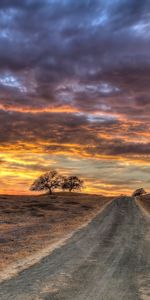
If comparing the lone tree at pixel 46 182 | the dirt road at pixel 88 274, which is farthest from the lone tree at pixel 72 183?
the dirt road at pixel 88 274

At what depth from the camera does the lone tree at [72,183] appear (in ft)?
428

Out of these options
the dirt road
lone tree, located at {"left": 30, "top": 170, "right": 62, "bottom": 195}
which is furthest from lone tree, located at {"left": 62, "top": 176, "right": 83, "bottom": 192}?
the dirt road

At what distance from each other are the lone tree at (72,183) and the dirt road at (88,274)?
11203cm

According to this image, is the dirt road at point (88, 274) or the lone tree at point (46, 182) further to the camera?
the lone tree at point (46, 182)

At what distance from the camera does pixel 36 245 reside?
18.0 metres

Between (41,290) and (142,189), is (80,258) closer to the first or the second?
(41,290)

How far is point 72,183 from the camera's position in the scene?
133375 millimetres

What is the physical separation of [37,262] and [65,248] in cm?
327

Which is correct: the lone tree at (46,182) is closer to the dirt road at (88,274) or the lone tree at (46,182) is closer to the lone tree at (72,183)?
the lone tree at (72,183)

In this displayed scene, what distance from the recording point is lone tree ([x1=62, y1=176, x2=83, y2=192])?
428ft

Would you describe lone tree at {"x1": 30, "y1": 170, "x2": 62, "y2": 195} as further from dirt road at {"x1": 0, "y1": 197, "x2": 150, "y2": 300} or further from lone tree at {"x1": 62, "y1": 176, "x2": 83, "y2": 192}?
dirt road at {"x1": 0, "y1": 197, "x2": 150, "y2": 300}

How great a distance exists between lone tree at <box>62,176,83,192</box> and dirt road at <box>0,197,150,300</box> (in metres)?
112

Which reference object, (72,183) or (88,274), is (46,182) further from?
(88,274)

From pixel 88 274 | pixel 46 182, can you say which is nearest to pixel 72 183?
pixel 46 182
